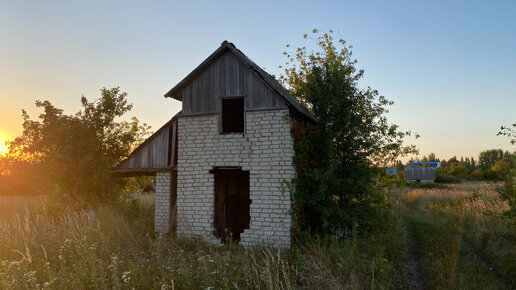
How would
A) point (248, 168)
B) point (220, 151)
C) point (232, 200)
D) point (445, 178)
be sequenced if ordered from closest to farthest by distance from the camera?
point (248, 168)
point (220, 151)
point (232, 200)
point (445, 178)

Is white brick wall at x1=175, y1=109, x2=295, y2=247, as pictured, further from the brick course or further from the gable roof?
the gable roof

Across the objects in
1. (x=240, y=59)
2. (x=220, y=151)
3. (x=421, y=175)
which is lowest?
(x=421, y=175)

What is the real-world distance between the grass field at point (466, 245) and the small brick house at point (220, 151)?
3.93m

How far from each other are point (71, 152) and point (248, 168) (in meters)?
9.14

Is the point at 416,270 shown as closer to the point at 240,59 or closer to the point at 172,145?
the point at 240,59

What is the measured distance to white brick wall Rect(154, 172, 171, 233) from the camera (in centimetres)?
1083

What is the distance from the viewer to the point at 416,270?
8094mm

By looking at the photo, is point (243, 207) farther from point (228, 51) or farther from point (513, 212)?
point (513, 212)

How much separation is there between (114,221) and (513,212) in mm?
11905

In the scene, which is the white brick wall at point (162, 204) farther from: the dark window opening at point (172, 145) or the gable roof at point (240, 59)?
the gable roof at point (240, 59)

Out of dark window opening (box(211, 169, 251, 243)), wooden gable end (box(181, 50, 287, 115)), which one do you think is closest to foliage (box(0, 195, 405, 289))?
dark window opening (box(211, 169, 251, 243))

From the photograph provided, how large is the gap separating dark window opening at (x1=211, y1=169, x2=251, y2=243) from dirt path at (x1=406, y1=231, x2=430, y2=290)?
5740 mm

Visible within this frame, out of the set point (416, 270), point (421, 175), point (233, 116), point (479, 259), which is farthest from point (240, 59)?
point (421, 175)

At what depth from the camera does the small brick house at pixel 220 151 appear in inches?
364
